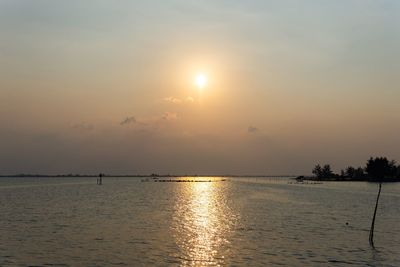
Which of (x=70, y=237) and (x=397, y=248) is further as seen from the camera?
(x=70, y=237)

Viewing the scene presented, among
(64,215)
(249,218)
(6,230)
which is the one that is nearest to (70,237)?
(6,230)

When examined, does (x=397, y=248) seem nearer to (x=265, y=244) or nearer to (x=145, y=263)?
(x=265, y=244)

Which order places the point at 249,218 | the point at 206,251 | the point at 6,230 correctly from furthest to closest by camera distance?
the point at 249,218 < the point at 6,230 < the point at 206,251

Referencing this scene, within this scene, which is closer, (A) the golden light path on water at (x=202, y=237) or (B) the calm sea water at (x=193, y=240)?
(B) the calm sea water at (x=193, y=240)

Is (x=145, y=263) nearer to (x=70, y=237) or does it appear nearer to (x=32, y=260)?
(x=32, y=260)

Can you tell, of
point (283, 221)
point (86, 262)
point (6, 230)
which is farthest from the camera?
point (283, 221)

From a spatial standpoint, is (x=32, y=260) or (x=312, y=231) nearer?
(x=32, y=260)

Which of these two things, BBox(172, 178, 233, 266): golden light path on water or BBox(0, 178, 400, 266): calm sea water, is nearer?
BBox(0, 178, 400, 266): calm sea water

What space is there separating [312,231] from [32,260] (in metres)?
32.5

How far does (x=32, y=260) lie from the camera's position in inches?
1400

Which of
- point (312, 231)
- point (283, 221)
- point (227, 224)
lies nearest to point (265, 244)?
point (312, 231)

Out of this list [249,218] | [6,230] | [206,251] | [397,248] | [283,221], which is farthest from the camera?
[249,218]

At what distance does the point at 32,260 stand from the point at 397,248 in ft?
107

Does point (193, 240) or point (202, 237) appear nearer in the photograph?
point (193, 240)
